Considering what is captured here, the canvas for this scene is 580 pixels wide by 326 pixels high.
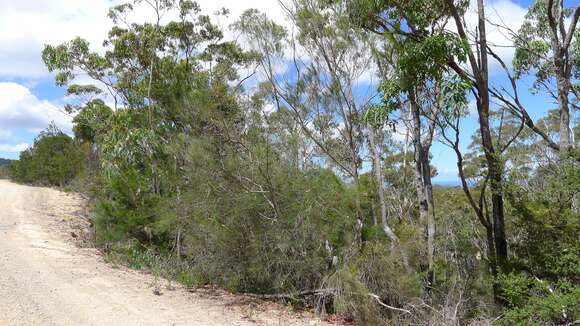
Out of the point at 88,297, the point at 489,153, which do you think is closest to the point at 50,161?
the point at 88,297

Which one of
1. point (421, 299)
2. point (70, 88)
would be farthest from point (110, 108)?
point (421, 299)

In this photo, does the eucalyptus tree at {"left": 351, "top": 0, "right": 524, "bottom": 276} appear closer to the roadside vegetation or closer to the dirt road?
the roadside vegetation

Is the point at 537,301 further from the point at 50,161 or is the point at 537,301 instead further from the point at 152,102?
the point at 50,161

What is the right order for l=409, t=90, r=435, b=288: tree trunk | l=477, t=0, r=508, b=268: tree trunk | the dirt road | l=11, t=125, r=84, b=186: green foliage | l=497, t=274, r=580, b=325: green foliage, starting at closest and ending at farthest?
l=497, t=274, r=580, b=325: green foliage < the dirt road < l=477, t=0, r=508, b=268: tree trunk < l=409, t=90, r=435, b=288: tree trunk < l=11, t=125, r=84, b=186: green foliage

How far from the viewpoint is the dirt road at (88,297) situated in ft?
22.0

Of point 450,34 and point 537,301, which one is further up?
point 450,34

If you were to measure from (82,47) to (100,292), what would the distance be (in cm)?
1111

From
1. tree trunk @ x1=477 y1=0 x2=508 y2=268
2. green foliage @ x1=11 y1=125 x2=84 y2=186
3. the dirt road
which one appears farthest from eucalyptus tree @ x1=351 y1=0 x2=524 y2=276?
green foliage @ x1=11 y1=125 x2=84 y2=186

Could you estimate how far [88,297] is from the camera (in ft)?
25.1

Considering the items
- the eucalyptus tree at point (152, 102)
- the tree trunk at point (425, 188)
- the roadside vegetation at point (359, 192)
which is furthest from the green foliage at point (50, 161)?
the tree trunk at point (425, 188)

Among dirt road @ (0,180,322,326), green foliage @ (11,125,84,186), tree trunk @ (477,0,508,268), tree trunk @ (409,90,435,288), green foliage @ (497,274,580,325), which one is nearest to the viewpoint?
green foliage @ (497,274,580,325)

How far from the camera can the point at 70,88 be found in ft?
62.6

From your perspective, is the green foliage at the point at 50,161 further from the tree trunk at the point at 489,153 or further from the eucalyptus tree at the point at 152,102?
the tree trunk at the point at 489,153

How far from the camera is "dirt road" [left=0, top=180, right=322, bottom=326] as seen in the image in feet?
22.0
